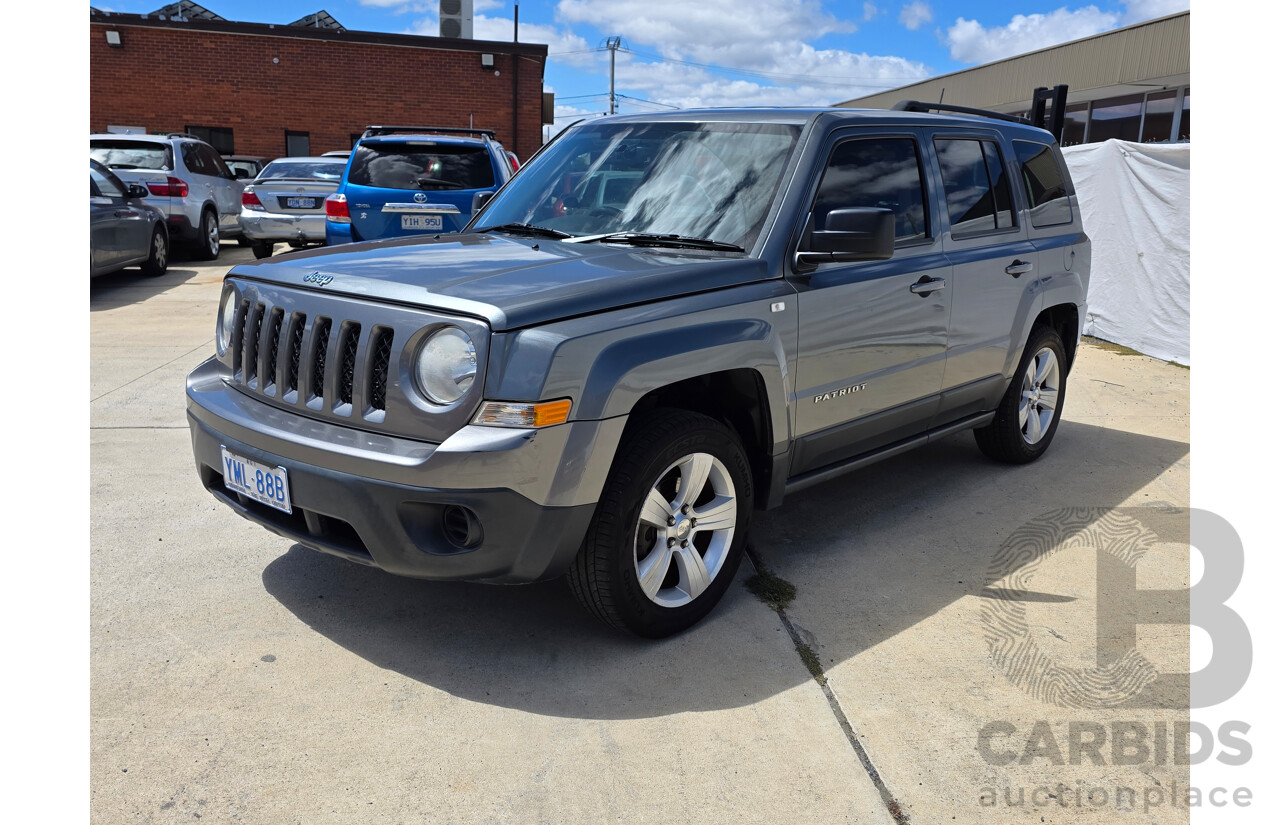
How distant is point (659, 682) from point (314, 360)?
1.57 metres

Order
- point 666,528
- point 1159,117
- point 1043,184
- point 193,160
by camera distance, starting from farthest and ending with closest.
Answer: point 1159,117, point 193,160, point 1043,184, point 666,528

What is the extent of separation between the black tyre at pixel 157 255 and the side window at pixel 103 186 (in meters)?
0.92

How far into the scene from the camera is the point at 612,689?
330cm

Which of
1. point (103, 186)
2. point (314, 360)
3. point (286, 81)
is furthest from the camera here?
point (286, 81)

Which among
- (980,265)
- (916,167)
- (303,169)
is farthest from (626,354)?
(303,169)

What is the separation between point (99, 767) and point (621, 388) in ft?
6.05

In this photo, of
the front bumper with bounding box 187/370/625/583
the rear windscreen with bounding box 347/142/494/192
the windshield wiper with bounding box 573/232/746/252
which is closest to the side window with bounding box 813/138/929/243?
the windshield wiper with bounding box 573/232/746/252

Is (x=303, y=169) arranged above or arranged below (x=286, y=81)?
below

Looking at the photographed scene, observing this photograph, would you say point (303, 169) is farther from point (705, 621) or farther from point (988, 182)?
point (705, 621)

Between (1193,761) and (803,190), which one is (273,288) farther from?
(1193,761)

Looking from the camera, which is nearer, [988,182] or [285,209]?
[988,182]

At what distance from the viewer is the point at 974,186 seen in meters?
5.04

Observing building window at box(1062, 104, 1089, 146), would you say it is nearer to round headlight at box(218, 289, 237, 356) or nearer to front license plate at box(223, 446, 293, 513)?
round headlight at box(218, 289, 237, 356)

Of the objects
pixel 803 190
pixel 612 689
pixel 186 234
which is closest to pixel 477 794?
pixel 612 689
